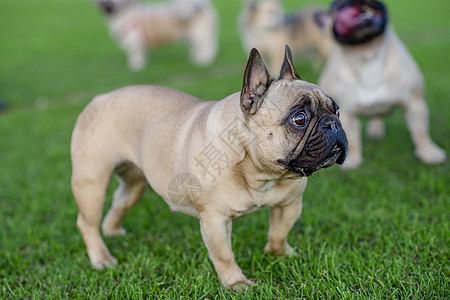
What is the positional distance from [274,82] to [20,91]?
9.32 m

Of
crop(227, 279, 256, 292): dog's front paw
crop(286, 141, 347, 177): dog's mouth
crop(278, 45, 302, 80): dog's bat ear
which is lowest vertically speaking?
crop(227, 279, 256, 292): dog's front paw

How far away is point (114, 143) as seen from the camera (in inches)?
130

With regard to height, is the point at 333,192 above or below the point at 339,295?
below

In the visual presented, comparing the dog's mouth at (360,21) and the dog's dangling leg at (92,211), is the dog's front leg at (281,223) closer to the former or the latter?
the dog's dangling leg at (92,211)

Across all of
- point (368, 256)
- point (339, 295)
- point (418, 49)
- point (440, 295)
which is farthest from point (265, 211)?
point (418, 49)

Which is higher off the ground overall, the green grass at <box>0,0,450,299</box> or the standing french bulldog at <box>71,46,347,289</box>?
the standing french bulldog at <box>71,46,347,289</box>

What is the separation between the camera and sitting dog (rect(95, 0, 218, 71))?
485 inches

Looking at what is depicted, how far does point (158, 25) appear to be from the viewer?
12.5m

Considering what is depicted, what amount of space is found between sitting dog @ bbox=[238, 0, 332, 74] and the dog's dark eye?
7690 millimetres

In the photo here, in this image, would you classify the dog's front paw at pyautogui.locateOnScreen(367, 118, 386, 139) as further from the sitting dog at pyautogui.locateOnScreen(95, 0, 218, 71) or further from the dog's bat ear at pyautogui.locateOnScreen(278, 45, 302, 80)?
the sitting dog at pyautogui.locateOnScreen(95, 0, 218, 71)

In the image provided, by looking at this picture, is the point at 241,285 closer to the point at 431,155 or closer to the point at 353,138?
the point at 353,138

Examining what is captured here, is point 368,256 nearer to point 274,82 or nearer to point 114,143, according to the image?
point 274,82

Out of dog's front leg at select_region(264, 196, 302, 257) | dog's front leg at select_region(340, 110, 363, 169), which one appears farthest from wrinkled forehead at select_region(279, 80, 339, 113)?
dog's front leg at select_region(340, 110, 363, 169)

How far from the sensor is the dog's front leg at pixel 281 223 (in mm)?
3107
